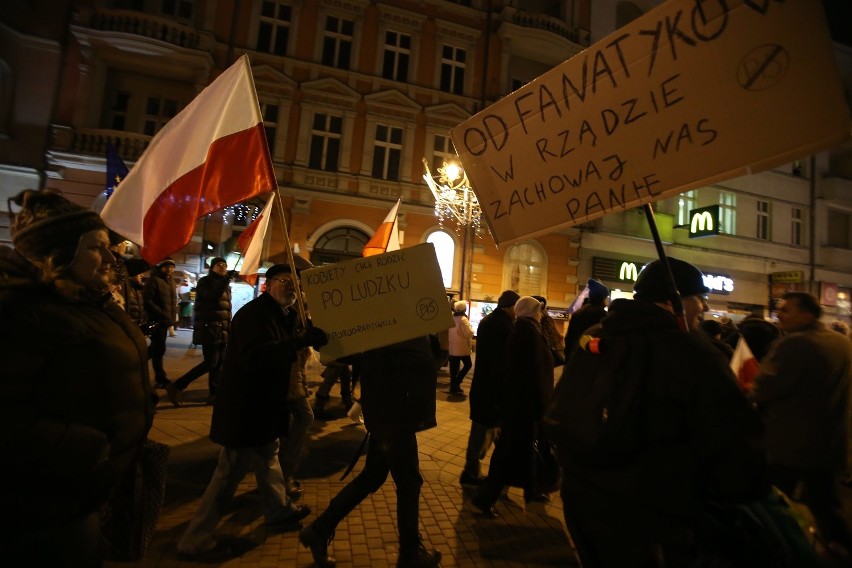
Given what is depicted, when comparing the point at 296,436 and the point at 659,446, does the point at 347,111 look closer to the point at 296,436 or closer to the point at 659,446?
the point at 296,436

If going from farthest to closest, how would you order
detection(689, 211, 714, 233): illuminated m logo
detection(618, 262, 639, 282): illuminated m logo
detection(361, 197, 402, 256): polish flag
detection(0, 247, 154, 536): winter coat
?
1. detection(618, 262, 639, 282): illuminated m logo
2. detection(689, 211, 714, 233): illuminated m logo
3. detection(361, 197, 402, 256): polish flag
4. detection(0, 247, 154, 536): winter coat

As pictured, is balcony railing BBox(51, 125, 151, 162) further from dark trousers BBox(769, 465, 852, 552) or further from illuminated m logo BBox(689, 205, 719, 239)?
illuminated m logo BBox(689, 205, 719, 239)

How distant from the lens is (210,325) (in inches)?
240

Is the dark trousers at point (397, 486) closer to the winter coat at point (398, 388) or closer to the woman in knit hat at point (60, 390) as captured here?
the winter coat at point (398, 388)

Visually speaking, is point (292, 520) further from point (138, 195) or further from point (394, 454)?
point (138, 195)

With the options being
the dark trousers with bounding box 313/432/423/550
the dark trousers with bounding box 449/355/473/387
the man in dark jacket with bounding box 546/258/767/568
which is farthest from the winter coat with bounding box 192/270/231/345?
the man in dark jacket with bounding box 546/258/767/568

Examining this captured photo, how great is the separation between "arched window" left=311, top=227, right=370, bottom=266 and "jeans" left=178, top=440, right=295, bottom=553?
480 inches

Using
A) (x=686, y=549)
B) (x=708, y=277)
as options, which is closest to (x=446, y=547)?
(x=686, y=549)

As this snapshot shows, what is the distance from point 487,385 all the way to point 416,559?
64.7 inches

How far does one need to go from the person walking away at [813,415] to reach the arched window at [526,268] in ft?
43.9

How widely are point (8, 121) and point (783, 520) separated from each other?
18.7 metres

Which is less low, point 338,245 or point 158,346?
point 338,245

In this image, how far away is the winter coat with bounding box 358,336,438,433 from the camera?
263 cm

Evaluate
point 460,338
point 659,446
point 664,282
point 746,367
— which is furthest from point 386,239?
point 659,446
